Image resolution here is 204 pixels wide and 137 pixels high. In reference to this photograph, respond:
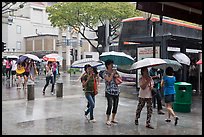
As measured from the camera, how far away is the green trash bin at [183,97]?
10141mm

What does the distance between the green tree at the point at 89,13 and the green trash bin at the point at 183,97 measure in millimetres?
20728

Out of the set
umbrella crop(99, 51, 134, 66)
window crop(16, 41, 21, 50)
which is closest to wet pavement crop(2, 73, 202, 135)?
umbrella crop(99, 51, 134, 66)

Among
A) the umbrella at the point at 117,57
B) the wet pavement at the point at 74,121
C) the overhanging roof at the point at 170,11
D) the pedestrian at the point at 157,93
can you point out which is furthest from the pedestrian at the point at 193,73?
the overhanging roof at the point at 170,11

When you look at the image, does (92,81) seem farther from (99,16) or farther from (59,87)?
(99,16)

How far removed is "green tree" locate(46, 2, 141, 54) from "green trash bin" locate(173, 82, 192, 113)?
20728 millimetres

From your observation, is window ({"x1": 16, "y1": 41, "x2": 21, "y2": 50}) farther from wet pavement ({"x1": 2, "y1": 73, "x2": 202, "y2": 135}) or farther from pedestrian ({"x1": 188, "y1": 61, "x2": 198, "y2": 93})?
wet pavement ({"x1": 2, "y1": 73, "x2": 202, "y2": 135})

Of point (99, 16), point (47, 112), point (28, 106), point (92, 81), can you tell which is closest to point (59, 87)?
point (28, 106)

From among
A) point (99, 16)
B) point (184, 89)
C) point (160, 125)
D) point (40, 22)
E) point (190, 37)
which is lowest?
point (160, 125)

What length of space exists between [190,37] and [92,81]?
911 cm

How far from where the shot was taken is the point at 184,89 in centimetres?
1020

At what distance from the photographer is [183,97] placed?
33.4ft

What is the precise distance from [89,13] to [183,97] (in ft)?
74.2

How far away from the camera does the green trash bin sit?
10.1m

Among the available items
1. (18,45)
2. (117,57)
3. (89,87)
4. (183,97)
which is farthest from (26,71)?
(18,45)
